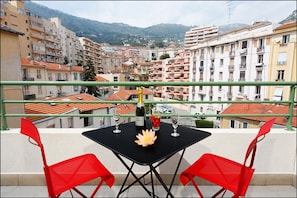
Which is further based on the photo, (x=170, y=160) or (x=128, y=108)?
(x=170, y=160)

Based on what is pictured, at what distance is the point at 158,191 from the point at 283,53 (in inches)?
784

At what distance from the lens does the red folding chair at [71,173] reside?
3.30ft

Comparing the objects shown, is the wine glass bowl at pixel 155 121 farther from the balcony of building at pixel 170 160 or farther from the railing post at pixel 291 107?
the railing post at pixel 291 107

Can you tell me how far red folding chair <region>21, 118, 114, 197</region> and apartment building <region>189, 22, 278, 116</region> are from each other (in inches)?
588

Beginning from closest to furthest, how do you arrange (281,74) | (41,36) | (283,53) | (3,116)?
(3,116), (283,53), (281,74), (41,36)

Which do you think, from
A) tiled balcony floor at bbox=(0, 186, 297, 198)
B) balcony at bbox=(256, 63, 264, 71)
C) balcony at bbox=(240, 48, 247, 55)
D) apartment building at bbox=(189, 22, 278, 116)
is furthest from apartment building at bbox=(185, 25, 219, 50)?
tiled balcony floor at bbox=(0, 186, 297, 198)

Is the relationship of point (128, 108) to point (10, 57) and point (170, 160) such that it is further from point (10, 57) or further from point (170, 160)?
point (10, 57)

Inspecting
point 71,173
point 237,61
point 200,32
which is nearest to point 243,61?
point 237,61

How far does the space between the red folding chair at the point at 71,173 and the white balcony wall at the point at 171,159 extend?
444mm

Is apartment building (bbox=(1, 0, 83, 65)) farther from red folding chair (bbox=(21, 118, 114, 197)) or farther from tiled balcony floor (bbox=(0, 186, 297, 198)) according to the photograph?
red folding chair (bbox=(21, 118, 114, 197))

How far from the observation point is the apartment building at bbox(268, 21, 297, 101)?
50.1 ft

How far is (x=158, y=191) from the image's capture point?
5.70ft

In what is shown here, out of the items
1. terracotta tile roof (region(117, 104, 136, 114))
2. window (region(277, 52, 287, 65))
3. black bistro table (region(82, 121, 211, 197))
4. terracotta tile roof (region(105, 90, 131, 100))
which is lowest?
black bistro table (region(82, 121, 211, 197))

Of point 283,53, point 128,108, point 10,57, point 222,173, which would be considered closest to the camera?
point 222,173
